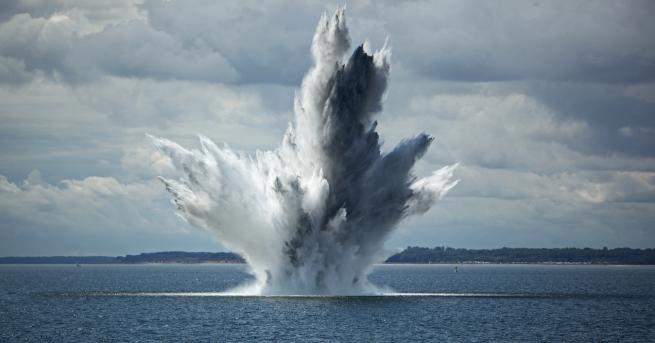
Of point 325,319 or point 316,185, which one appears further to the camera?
point 316,185

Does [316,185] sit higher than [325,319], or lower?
higher

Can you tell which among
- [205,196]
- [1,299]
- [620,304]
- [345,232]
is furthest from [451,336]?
[1,299]

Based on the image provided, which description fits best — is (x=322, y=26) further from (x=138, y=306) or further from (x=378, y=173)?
(x=138, y=306)

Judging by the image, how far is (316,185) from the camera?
9325 cm

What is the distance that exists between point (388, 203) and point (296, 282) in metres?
12.8

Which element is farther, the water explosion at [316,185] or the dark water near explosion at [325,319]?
the water explosion at [316,185]

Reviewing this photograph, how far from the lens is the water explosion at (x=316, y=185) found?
94.8 meters

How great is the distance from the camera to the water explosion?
94.8 metres

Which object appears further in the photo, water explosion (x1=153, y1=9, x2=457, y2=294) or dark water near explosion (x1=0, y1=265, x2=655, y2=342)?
water explosion (x1=153, y1=9, x2=457, y2=294)

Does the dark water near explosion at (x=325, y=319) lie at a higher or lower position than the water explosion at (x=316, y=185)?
lower

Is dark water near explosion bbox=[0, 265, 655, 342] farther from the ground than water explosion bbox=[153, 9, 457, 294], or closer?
closer

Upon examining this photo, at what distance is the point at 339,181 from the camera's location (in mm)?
95688

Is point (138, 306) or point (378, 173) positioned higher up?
point (378, 173)

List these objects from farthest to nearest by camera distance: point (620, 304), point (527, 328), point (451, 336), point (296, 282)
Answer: point (620, 304)
point (296, 282)
point (527, 328)
point (451, 336)
